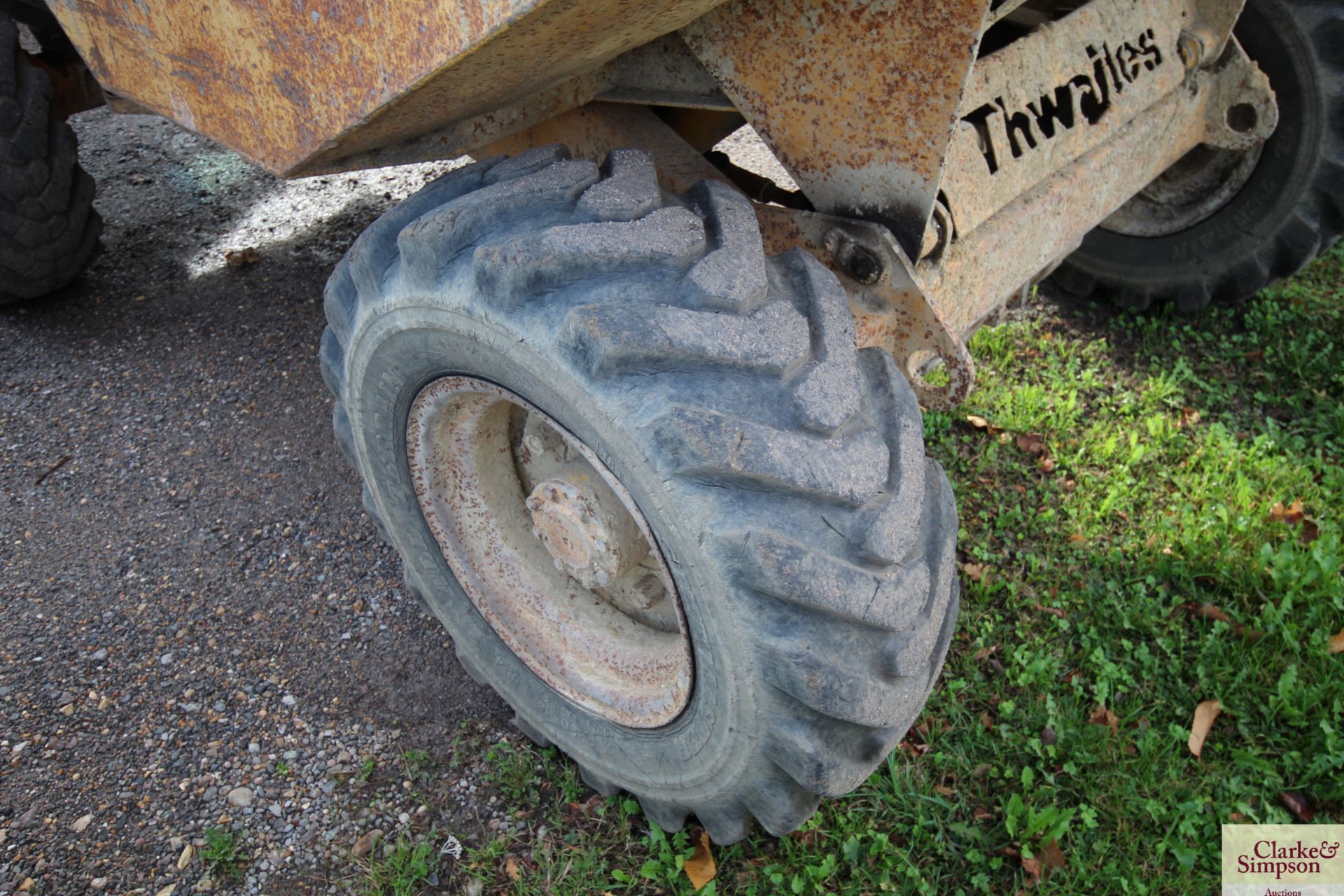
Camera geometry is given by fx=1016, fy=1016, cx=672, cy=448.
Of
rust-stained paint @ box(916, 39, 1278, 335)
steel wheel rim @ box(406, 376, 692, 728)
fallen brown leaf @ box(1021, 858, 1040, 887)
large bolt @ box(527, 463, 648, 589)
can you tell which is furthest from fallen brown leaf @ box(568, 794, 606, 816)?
rust-stained paint @ box(916, 39, 1278, 335)

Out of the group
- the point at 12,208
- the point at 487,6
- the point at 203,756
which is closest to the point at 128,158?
the point at 12,208

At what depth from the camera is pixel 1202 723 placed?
7.59 ft

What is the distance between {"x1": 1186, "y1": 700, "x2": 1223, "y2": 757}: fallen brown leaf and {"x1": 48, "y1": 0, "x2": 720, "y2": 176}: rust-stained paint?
1882 millimetres

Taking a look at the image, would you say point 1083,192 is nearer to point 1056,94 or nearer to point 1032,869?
point 1056,94

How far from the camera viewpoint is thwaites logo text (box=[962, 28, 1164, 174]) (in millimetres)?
2191

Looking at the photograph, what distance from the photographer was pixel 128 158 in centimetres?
464

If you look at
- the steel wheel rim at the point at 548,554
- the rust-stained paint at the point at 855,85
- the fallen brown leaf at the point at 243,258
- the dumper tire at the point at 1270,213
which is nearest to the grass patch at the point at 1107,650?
the dumper tire at the point at 1270,213

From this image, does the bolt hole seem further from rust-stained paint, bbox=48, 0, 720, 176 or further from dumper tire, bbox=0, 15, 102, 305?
dumper tire, bbox=0, 15, 102, 305

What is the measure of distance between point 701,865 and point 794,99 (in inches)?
58.2

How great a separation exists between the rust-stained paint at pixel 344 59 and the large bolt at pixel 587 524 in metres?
0.68

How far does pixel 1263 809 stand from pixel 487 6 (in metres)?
2.18

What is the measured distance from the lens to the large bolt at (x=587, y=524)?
1855mm

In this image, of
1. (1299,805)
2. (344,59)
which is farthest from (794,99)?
A: (1299,805)

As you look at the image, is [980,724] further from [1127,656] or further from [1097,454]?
[1097,454]
